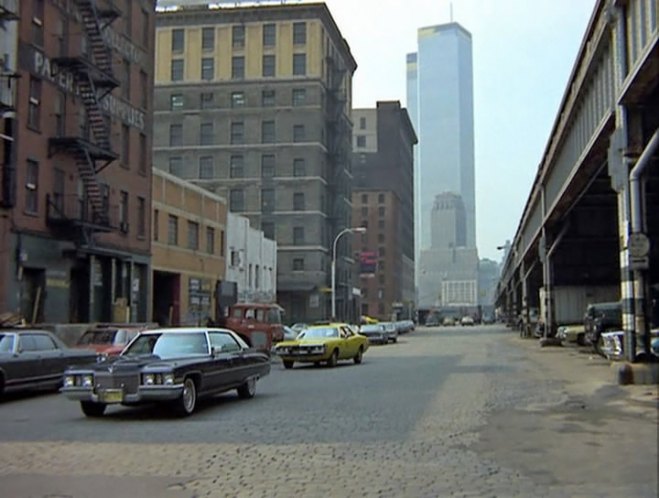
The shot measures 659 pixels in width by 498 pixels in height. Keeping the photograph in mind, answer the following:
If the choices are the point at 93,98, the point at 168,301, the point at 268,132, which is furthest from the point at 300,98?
the point at 93,98

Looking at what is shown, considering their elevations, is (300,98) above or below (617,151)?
above

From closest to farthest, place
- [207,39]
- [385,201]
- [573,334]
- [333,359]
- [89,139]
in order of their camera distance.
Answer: [333,359] < [89,139] < [573,334] < [207,39] < [385,201]

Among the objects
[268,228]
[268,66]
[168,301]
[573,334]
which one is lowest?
[573,334]

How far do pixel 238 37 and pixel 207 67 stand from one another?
15.1 ft

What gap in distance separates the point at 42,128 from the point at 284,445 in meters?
26.0

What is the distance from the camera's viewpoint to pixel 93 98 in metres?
36.4

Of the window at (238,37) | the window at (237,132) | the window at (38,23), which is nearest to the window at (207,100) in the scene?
the window at (237,132)

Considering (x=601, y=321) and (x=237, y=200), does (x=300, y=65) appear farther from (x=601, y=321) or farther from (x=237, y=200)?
(x=601, y=321)

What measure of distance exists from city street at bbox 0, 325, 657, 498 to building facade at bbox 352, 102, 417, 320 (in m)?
125

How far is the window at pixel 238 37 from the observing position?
88.9 m

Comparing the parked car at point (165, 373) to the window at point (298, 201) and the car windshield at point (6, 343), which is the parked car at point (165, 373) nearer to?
the car windshield at point (6, 343)

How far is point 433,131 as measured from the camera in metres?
199

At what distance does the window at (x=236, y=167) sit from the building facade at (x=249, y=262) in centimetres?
1887

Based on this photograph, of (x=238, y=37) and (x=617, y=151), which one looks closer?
(x=617, y=151)
